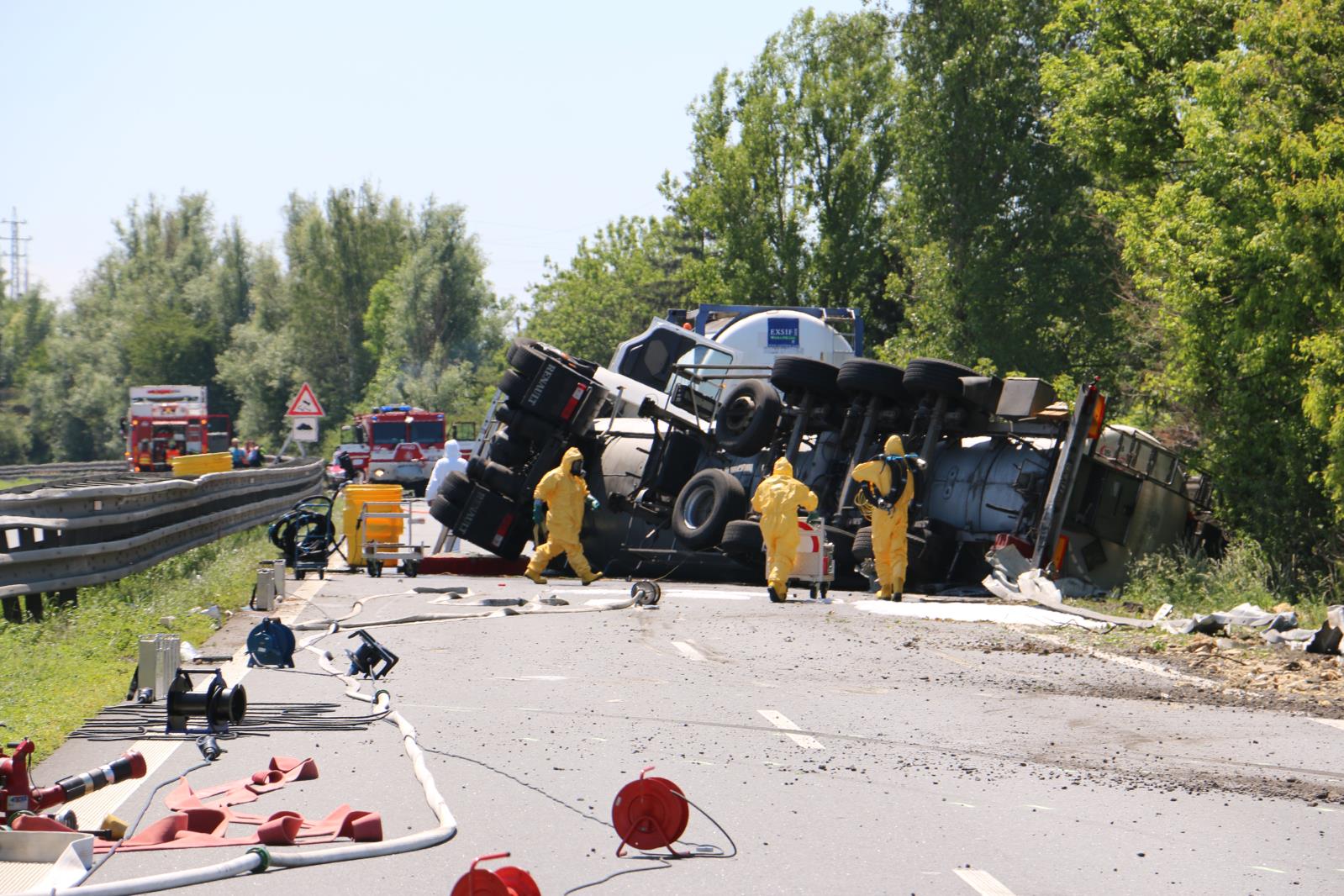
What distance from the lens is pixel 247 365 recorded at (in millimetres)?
87500

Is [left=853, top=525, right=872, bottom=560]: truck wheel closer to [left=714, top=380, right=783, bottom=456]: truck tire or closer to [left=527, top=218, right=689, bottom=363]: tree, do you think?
[left=714, top=380, right=783, bottom=456]: truck tire

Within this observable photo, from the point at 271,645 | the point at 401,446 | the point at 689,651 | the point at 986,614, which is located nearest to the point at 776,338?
the point at 986,614

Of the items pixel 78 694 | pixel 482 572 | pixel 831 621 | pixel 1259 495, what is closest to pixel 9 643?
pixel 78 694

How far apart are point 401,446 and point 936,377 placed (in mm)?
29958

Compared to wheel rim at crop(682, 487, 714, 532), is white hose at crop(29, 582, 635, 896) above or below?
below

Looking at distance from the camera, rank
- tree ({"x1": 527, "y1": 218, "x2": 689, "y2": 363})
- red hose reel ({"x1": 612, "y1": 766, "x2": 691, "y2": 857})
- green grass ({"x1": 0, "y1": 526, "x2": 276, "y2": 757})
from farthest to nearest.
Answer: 1. tree ({"x1": 527, "y1": 218, "x2": 689, "y2": 363})
2. green grass ({"x1": 0, "y1": 526, "x2": 276, "y2": 757})
3. red hose reel ({"x1": 612, "y1": 766, "x2": 691, "y2": 857})

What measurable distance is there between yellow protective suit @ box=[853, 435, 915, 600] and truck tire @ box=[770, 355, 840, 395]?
2884mm

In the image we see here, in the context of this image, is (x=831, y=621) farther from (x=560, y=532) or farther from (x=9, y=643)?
(x=9, y=643)

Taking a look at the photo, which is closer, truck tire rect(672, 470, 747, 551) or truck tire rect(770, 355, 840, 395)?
truck tire rect(672, 470, 747, 551)

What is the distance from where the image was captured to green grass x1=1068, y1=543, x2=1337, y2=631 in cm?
1468

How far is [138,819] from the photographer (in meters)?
5.52

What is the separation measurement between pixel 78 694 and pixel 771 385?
12137mm

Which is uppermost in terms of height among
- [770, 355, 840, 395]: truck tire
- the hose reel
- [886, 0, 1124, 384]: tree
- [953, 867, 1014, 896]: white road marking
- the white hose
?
[886, 0, 1124, 384]: tree

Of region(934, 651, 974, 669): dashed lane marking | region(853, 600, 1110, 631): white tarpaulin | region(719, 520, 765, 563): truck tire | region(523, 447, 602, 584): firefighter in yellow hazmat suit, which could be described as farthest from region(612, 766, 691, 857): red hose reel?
region(523, 447, 602, 584): firefighter in yellow hazmat suit
